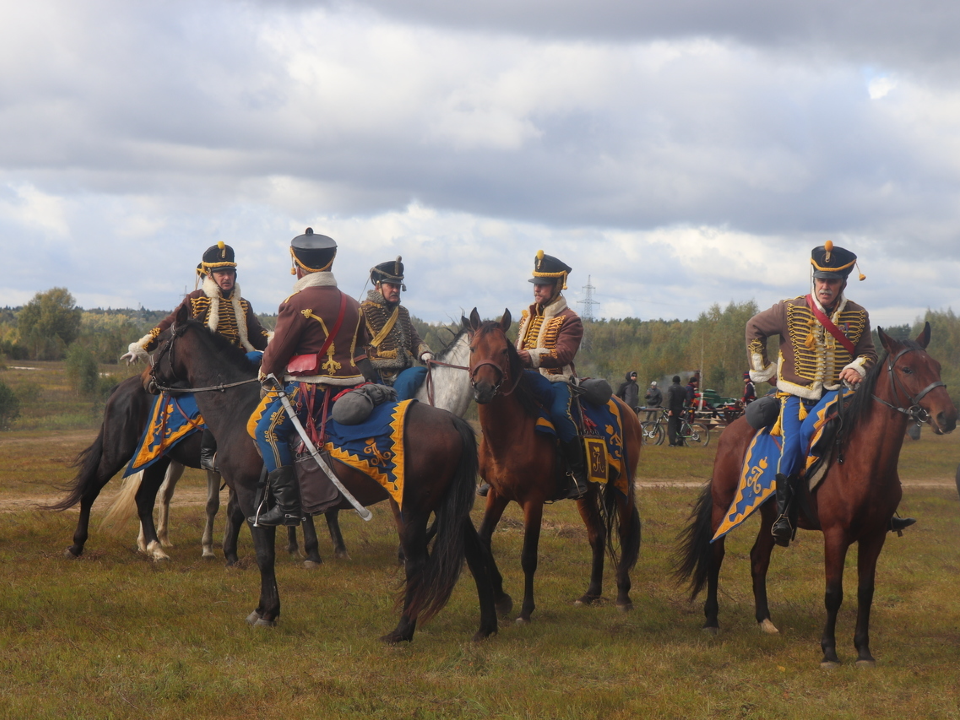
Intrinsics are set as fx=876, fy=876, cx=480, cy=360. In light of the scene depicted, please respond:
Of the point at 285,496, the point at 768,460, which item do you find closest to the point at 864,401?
the point at 768,460

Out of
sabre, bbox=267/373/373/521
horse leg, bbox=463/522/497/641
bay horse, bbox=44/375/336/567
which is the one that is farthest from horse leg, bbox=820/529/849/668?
bay horse, bbox=44/375/336/567

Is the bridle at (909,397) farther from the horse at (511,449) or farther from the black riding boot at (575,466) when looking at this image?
the horse at (511,449)

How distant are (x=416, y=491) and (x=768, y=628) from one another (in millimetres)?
3118

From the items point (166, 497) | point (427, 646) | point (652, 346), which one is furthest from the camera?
point (652, 346)

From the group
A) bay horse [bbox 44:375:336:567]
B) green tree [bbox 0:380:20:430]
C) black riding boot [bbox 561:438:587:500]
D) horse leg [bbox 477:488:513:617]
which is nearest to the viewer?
horse leg [bbox 477:488:513:617]

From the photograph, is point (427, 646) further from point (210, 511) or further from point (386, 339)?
point (386, 339)

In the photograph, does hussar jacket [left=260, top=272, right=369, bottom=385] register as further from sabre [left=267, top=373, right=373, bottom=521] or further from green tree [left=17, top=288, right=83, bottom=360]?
green tree [left=17, top=288, right=83, bottom=360]

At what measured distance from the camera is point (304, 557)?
9.24 meters

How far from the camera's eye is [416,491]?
6.16 metres

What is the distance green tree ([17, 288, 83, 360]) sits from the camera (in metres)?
65.9

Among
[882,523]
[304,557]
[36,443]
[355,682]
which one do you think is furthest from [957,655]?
[36,443]

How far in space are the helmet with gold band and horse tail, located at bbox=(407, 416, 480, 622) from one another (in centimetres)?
288

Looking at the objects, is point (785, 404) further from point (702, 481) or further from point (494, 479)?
point (702, 481)

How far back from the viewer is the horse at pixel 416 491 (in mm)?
6129
